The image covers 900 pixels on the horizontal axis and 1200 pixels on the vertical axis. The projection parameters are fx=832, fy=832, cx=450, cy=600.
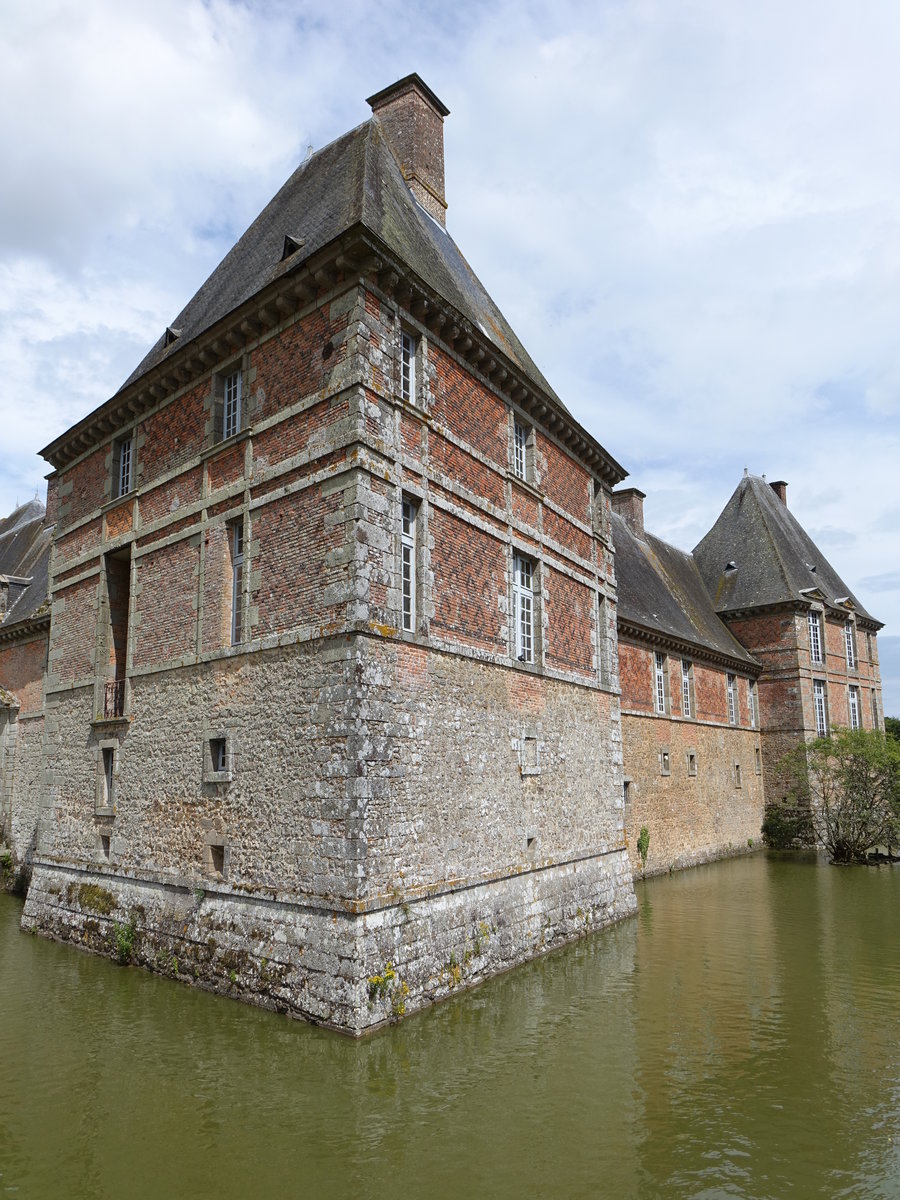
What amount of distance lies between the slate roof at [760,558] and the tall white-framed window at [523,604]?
57.9ft

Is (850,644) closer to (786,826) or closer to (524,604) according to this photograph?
(786,826)

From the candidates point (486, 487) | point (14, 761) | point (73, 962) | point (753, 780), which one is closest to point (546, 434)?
point (486, 487)

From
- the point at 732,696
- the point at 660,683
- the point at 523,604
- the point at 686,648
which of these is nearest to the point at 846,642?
the point at 732,696

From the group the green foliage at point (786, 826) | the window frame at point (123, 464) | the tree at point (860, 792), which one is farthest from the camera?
the green foliage at point (786, 826)

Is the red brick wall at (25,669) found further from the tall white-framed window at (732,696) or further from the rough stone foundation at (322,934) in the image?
the tall white-framed window at (732,696)

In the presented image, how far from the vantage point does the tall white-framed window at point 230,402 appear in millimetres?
10875

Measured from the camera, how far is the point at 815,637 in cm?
2802

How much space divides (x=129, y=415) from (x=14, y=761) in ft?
30.0

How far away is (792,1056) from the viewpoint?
7.67 m

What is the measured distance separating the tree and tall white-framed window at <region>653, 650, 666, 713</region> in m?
6.52

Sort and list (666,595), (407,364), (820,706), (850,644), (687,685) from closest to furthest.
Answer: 1. (407,364)
2. (687,685)
3. (666,595)
4. (820,706)
5. (850,644)

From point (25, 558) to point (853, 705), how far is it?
27.3 m

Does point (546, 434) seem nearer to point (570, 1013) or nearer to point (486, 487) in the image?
point (486, 487)

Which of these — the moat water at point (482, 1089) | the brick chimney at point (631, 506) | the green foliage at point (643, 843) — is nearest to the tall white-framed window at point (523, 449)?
the moat water at point (482, 1089)
